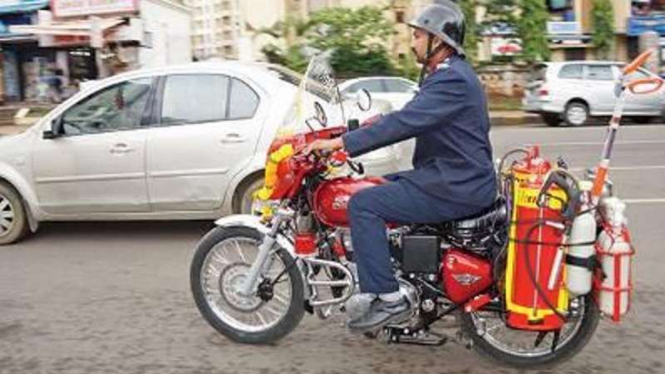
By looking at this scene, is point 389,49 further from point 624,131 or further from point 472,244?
point 472,244

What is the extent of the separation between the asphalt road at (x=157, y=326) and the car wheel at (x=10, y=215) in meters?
0.11

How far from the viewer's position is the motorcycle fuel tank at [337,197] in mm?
4348

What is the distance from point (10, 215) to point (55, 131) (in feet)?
3.04

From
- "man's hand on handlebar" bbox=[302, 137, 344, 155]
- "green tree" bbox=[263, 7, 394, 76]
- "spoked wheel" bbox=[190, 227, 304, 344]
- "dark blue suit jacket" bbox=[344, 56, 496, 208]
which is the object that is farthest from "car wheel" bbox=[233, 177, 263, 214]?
"green tree" bbox=[263, 7, 394, 76]

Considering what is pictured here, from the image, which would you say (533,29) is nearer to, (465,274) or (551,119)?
(551,119)

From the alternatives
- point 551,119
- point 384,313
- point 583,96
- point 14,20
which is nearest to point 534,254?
point 384,313

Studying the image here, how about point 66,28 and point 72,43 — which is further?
point 72,43

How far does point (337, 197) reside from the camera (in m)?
4.36

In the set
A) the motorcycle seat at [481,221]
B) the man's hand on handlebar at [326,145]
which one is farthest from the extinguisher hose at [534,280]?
the man's hand on handlebar at [326,145]

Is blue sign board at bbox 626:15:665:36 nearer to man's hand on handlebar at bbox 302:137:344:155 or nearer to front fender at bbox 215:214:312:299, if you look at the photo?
front fender at bbox 215:214:312:299

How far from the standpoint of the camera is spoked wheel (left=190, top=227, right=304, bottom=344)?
4.62 meters

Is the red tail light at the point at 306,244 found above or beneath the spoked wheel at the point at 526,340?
above

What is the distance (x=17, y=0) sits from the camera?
28.8 metres

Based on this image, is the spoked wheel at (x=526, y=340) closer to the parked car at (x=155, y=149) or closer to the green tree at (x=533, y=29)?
the parked car at (x=155, y=149)
